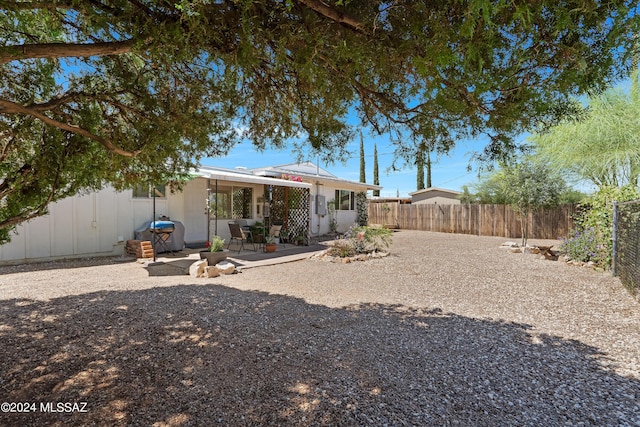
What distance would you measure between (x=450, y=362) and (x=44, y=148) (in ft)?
15.0

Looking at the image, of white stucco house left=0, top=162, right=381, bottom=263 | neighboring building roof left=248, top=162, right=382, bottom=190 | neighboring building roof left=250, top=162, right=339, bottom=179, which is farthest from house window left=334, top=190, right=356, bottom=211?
neighboring building roof left=250, top=162, right=339, bottom=179

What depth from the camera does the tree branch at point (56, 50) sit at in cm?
221

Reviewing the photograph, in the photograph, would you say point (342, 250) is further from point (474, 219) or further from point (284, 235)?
point (474, 219)

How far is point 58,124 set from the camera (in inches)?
121

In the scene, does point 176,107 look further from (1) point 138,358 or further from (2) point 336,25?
(1) point 138,358

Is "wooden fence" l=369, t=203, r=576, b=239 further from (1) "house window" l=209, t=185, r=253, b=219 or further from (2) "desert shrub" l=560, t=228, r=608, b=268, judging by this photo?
(1) "house window" l=209, t=185, r=253, b=219

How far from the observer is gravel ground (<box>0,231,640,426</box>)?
8.13 ft

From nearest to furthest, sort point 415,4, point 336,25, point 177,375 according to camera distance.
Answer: point 415,4 < point 336,25 < point 177,375

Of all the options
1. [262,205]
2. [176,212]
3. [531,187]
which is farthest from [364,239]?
[531,187]

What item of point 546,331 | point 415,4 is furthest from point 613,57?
point 546,331

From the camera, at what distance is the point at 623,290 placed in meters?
6.12

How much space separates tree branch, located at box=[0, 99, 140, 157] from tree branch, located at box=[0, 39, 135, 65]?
2.10ft

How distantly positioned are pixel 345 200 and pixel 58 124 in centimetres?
1612

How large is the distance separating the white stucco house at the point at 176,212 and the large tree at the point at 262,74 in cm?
178
